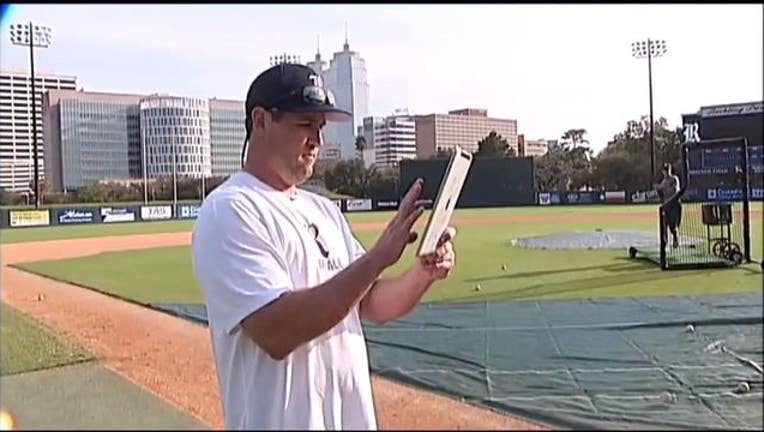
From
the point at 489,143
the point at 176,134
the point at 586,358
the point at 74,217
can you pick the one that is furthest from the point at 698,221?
the point at 74,217

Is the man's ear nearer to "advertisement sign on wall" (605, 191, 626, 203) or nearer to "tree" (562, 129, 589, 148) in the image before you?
"tree" (562, 129, 589, 148)

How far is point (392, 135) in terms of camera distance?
3020mm

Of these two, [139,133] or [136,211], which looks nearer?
[139,133]

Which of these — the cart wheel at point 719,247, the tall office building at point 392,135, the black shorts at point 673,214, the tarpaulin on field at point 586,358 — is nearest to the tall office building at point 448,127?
the tall office building at point 392,135

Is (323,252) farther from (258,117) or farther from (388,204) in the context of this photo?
(388,204)

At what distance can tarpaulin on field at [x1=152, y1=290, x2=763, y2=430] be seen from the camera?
11.3ft

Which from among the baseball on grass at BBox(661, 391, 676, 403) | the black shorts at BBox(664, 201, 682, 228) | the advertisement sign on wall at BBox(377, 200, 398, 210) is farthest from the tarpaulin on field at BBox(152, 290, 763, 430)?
the black shorts at BBox(664, 201, 682, 228)

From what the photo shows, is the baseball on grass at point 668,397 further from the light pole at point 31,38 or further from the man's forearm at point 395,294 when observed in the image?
the light pole at point 31,38

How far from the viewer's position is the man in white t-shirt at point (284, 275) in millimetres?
1092

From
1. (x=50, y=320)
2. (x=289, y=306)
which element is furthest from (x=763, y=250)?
(x=50, y=320)

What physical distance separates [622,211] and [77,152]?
20910 millimetres

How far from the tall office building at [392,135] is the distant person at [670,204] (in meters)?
6.87

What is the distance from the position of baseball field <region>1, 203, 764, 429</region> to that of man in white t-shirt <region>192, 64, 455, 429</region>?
0.14m

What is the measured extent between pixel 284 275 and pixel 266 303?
6 centimetres
